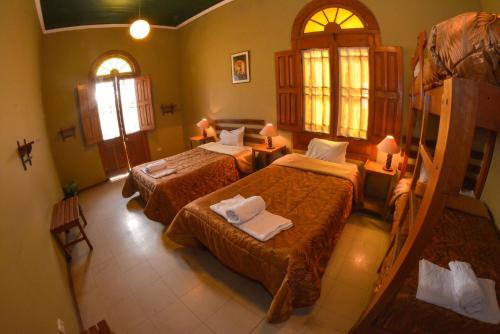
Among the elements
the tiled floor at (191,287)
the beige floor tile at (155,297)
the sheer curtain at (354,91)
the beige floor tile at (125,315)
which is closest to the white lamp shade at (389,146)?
the sheer curtain at (354,91)

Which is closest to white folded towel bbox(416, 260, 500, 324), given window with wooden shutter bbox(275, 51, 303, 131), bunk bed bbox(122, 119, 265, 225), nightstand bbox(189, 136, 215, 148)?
bunk bed bbox(122, 119, 265, 225)

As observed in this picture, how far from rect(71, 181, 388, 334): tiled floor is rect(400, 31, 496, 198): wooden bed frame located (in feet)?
3.36

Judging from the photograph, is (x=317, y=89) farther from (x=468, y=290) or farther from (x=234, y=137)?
(x=468, y=290)

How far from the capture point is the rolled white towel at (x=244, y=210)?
2.41 metres

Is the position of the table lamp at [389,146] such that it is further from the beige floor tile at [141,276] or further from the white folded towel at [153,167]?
the white folded towel at [153,167]

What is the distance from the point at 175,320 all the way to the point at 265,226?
3.72 ft

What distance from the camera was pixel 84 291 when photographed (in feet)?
8.20

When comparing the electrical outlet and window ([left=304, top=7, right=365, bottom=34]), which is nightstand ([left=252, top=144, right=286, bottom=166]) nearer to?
window ([left=304, top=7, right=365, bottom=34])

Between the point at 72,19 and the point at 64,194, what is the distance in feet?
10.1

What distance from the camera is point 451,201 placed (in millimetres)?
2334

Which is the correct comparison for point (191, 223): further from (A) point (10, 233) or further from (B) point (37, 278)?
(A) point (10, 233)

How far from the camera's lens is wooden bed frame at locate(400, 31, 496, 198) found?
6.94 feet

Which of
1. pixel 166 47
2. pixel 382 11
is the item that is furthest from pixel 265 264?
pixel 166 47

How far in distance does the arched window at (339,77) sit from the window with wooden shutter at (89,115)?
3731 millimetres
